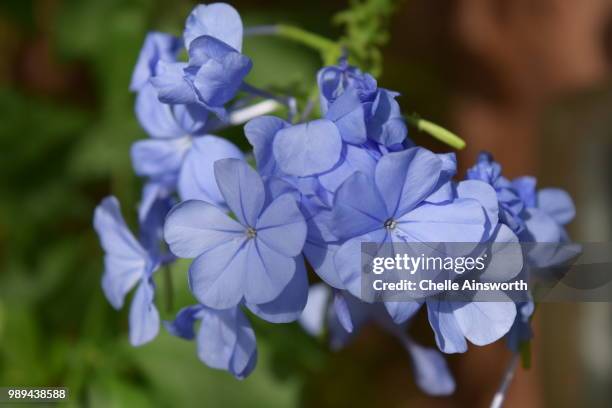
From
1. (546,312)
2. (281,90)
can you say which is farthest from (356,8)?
(546,312)

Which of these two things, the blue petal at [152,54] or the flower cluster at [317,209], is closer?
the flower cluster at [317,209]

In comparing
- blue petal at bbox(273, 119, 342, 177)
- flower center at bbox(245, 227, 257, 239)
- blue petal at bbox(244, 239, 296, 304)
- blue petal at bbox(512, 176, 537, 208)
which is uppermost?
blue petal at bbox(273, 119, 342, 177)

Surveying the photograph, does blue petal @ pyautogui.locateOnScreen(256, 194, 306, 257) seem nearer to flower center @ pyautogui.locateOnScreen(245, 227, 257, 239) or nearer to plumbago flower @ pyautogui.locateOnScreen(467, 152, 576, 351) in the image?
flower center @ pyautogui.locateOnScreen(245, 227, 257, 239)

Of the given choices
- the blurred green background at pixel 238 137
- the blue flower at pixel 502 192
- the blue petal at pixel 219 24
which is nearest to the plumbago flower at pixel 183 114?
the blue petal at pixel 219 24

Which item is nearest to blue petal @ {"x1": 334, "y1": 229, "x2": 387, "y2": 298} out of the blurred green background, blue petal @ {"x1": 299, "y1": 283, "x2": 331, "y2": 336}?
blue petal @ {"x1": 299, "y1": 283, "x2": 331, "y2": 336}

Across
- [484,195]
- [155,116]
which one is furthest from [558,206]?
[155,116]

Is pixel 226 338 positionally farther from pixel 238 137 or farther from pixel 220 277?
pixel 238 137

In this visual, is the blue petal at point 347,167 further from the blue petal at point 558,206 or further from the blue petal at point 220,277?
the blue petal at point 558,206
